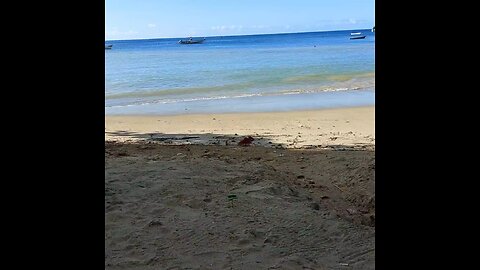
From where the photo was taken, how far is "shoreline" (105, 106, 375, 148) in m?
8.60

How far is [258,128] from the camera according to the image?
33.2 feet

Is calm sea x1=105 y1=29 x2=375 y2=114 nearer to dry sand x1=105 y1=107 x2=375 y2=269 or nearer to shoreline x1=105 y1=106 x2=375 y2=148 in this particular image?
shoreline x1=105 y1=106 x2=375 y2=148

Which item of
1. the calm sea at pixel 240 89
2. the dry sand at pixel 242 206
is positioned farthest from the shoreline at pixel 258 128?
the calm sea at pixel 240 89

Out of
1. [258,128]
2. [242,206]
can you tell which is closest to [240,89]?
[258,128]

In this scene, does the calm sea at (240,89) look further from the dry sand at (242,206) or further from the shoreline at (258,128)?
the dry sand at (242,206)

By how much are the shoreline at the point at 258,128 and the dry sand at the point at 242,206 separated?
438 millimetres

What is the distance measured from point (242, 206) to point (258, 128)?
5.67 metres

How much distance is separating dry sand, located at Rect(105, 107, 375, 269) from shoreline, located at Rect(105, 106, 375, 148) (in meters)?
0.44

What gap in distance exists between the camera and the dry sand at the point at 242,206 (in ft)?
11.4

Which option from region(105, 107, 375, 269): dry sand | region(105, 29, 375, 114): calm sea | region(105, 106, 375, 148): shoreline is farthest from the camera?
region(105, 29, 375, 114): calm sea

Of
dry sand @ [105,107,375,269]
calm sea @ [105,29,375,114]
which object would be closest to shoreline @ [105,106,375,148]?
dry sand @ [105,107,375,269]

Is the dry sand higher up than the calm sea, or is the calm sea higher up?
the calm sea

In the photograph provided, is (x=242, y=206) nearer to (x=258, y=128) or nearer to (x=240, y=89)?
(x=258, y=128)
